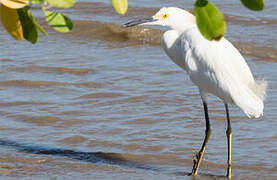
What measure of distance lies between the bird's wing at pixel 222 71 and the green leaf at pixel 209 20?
2.76m

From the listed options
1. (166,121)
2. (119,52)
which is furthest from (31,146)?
(119,52)

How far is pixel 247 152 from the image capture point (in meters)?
4.41

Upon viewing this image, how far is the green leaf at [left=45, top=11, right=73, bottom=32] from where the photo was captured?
3.78ft

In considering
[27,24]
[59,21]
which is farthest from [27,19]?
[59,21]

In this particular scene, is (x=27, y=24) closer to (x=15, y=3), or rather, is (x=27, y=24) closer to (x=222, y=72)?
(x=15, y=3)

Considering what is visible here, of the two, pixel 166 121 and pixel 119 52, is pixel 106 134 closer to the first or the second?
pixel 166 121

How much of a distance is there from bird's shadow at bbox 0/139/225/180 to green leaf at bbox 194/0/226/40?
318cm

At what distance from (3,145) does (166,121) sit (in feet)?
4.82

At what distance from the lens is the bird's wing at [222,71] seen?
149 inches

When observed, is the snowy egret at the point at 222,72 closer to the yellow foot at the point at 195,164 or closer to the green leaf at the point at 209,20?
the yellow foot at the point at 195,164

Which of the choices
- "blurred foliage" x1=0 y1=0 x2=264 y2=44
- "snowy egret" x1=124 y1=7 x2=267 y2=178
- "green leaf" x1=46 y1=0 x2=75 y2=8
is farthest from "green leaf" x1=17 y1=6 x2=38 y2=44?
"snowy egret" x1=124 y1=7 x2=267 y2=178

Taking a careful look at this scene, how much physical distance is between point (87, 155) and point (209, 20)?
11.7ft

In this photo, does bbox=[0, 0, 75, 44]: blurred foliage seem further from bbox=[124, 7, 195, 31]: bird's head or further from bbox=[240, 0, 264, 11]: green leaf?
bbox=[124, 7, 195, 31]: bird's head

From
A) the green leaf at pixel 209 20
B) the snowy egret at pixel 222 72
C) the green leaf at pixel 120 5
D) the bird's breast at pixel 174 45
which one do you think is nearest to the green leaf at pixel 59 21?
the green leaf at pixel 120 5
